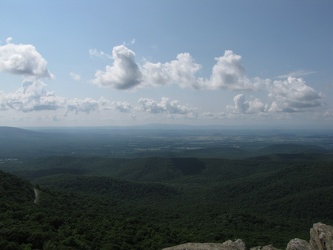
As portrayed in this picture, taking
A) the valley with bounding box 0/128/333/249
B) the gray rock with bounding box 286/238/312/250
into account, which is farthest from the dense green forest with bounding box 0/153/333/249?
the gray rock with bounding box 286/238/312/250

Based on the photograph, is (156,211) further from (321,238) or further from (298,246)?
(321,238)

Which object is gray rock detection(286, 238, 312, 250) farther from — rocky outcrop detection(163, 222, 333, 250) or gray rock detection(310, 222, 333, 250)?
gray rock detection(310, 222, 333, 250)

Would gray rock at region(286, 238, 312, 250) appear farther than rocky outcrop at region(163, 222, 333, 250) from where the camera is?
Yes

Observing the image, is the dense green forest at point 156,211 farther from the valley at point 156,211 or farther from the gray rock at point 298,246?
the gray rock at point 298,246

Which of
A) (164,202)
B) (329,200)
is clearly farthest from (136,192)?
(329,200)

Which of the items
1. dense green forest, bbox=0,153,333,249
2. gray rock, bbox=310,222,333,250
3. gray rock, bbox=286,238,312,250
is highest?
gray rock, bbox=310,222,333,250

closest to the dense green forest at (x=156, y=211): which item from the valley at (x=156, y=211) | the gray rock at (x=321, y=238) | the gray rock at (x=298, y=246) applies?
the valley at (x=156, y=211)

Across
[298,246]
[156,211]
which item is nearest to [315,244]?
[298,246]

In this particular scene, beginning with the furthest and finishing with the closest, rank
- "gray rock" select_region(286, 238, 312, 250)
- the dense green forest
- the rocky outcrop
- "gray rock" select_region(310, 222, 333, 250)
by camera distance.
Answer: the dense green forest → "gray rock" select_region(286, 238, 312, 250) → "gray rock" select_region(310, 222, 333, 250) → the rocky outcrop

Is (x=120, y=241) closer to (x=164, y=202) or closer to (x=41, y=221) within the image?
(x=41, y=221)

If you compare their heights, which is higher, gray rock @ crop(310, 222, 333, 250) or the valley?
gray rock @ crop(310, 222, 333, 250)
